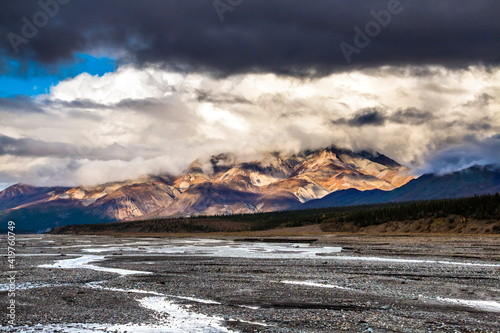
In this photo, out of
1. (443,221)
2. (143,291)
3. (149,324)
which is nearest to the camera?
(149,324)

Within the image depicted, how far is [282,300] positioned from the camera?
2644cm

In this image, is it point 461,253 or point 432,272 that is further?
point 461,253

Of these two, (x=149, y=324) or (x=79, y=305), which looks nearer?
(x=149, y=324)

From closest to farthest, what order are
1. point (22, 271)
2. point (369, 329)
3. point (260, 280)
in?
point (369, 329) → point (260, 280) → point (22, 271)

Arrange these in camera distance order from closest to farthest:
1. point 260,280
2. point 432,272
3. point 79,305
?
1. point 79,305
2. point 260,280
3. point 432,272

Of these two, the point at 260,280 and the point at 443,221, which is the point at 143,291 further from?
the point at 443,221

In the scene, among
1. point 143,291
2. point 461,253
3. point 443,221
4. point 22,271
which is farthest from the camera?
point 443,221

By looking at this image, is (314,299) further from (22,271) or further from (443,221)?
(443,221)

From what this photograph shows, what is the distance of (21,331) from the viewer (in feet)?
63.8

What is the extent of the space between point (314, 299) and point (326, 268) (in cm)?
1757

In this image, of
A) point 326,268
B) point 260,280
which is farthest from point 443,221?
point 260,280

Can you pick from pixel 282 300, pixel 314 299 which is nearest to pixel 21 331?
pixel 282 300

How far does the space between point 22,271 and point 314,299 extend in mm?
30690

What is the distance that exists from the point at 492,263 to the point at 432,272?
Result: 10529mm
